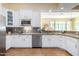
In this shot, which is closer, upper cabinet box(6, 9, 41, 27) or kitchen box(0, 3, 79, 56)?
kitchen box(0, 3, 79, 56)

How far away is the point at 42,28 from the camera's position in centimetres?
211

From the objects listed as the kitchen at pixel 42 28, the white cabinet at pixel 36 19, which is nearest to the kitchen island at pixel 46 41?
the kitchen at pixel 42 28

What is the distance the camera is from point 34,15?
7.27 ft

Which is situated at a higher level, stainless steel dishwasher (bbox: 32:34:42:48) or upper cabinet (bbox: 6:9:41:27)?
upper cabinet (bbox: 6:9:41:27)

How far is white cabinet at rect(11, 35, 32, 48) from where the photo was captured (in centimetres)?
184

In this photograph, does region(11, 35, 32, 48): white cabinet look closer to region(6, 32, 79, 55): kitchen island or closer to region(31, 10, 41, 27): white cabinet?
region(6, 32, 79, 55): kitchen island

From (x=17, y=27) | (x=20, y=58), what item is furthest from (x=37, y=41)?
(x=20, y=58)

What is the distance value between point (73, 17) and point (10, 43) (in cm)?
98

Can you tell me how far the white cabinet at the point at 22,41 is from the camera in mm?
1839

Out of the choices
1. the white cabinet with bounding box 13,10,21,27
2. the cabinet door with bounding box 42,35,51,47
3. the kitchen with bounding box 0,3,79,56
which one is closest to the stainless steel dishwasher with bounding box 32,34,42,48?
the kitchen with bounding box 0,3,79,56

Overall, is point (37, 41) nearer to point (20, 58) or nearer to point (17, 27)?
point (17, 27)

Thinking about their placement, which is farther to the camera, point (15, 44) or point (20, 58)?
point (15, 44)

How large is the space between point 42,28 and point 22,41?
0.37m

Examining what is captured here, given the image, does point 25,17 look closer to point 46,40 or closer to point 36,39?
point 36,39
